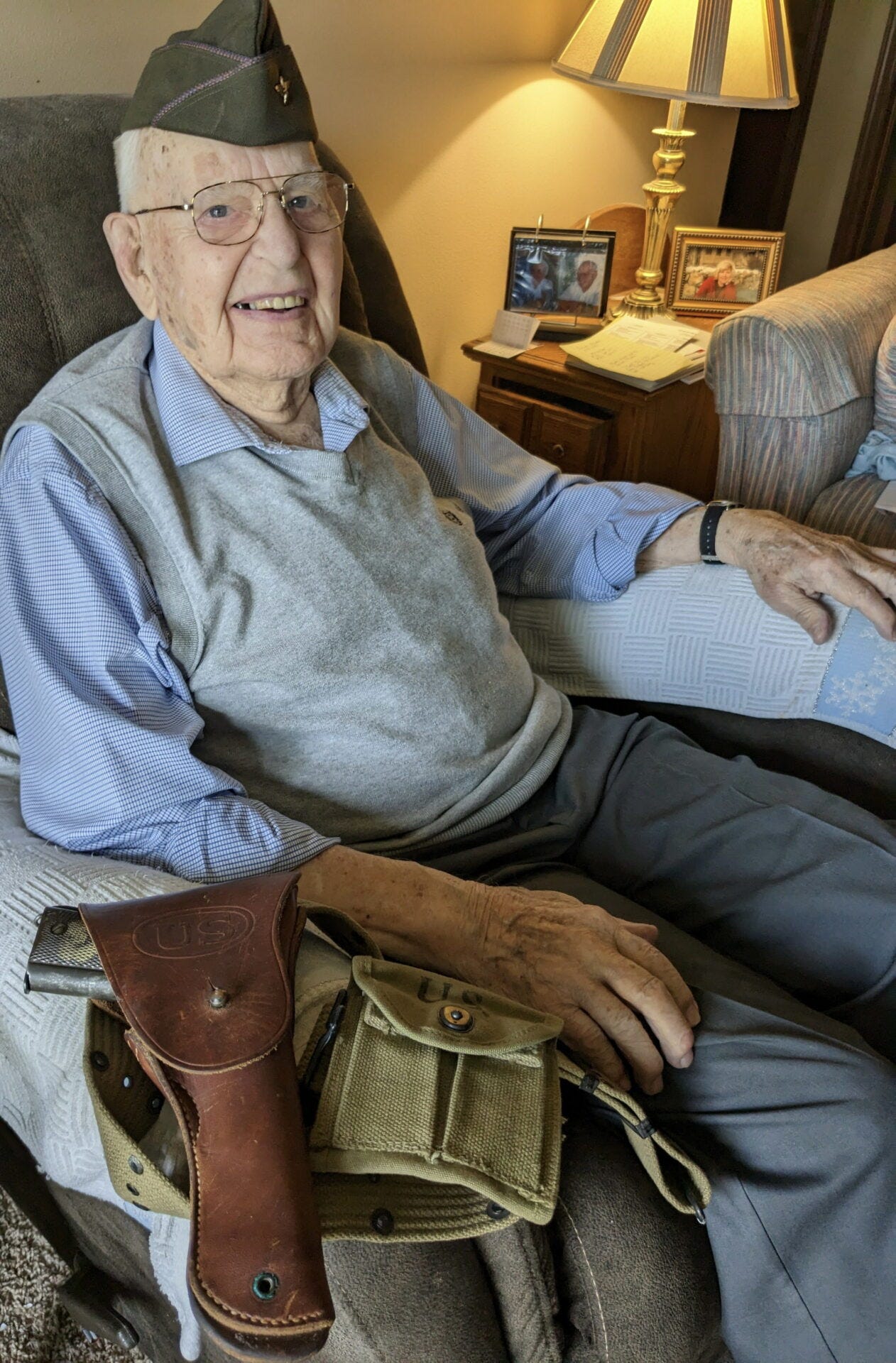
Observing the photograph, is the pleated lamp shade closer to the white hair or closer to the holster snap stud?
the white hair

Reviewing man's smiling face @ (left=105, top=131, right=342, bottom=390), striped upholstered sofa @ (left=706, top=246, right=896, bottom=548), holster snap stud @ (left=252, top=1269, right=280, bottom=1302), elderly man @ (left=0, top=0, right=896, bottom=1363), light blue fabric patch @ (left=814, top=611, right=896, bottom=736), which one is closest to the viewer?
holster snap stud @ (left=252, top=1269, right=280, bottom=1302)

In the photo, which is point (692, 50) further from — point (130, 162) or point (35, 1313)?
point (35, 1313)

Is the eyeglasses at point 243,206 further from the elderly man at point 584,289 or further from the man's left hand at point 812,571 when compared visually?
the elderly man at point 584,289

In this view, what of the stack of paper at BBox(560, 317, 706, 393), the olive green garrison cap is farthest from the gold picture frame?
the olive green garrison cap

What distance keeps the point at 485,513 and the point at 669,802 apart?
45cm

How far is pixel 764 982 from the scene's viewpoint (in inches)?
38.8

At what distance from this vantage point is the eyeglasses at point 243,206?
0.96 meters

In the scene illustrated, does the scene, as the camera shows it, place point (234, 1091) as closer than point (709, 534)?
Yes

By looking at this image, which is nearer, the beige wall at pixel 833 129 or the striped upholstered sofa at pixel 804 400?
the striped upholstered sofa at pixel 804 400

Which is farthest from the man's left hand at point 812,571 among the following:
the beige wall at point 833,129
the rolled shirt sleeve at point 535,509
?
the beige wall at point 833,129

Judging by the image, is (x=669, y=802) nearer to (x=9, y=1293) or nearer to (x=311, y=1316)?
(x=311, y=1316)

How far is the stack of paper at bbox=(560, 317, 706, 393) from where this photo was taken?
1845 mm

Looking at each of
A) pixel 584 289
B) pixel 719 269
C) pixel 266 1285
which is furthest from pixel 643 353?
pixel 266 1285

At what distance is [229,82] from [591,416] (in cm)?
111
